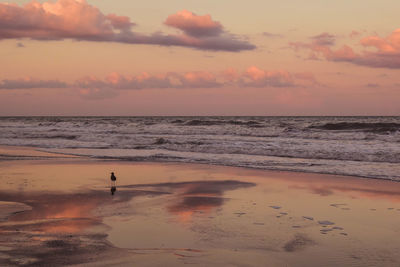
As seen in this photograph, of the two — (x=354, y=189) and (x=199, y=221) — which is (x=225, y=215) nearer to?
(x=199, y=221)

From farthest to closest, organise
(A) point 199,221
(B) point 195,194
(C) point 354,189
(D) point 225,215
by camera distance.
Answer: (C) point 354,189
(B) point 195,194
(D) point 225,215
(A) point 199,221

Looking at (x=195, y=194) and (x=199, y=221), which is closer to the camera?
(x=199, y=221)

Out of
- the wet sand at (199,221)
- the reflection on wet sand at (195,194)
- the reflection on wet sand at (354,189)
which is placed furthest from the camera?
the reflection on wet sand at (354,189)

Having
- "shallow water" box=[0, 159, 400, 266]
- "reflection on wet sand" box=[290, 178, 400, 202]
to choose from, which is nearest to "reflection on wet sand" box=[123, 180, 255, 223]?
"shallow water" box=[0, 159, 400, 266]

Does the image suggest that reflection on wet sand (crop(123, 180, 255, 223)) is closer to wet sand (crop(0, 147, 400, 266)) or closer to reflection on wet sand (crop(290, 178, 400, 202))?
wet sand (crop(0, 147, 400, 266))

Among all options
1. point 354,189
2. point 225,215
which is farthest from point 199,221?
point 354,189

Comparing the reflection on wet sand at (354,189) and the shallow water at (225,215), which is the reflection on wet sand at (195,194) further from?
the reflection on wet sand at (354,189)

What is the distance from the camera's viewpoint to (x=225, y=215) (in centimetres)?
813

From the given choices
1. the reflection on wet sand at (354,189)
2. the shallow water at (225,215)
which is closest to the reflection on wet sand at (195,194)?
the shallow water at (225,215)

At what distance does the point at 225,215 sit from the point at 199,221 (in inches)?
26.9

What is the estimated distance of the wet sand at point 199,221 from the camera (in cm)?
575

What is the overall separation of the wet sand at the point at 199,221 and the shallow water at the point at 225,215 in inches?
0.7

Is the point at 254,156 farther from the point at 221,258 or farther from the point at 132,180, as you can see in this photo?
the point at 221,258

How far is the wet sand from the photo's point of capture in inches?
226
